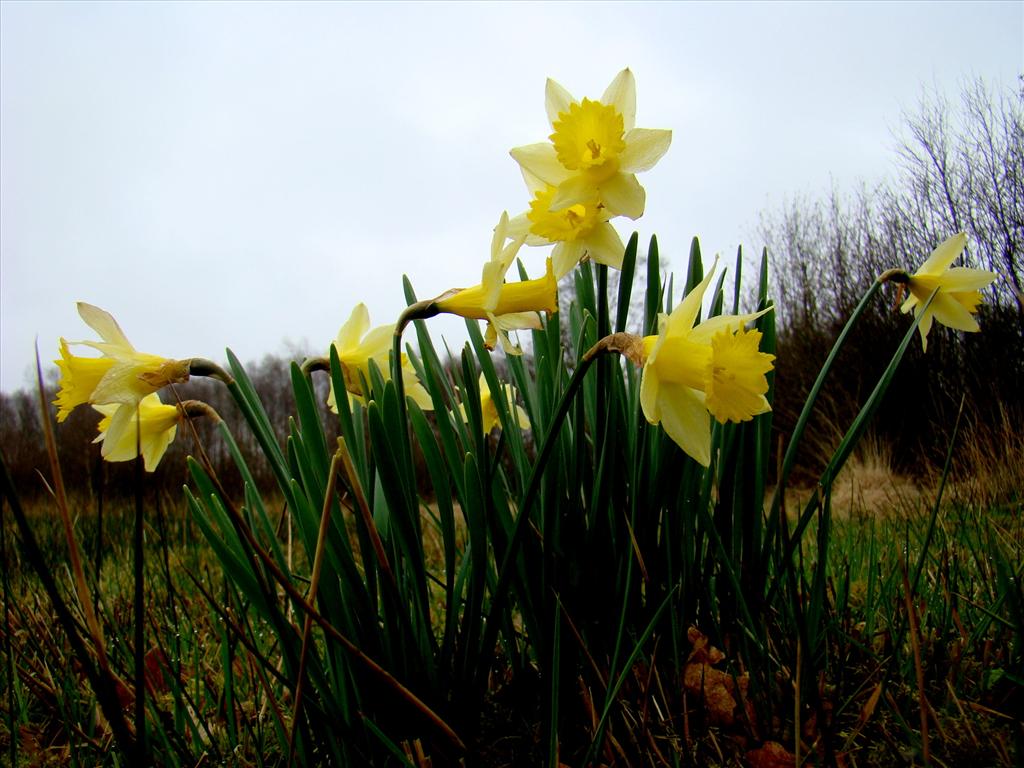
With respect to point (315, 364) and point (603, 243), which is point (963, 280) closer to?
point (603, 243)

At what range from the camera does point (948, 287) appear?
1.31 metres

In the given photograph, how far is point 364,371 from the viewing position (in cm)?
122

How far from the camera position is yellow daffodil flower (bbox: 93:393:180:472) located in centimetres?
102

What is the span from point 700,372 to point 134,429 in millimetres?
892

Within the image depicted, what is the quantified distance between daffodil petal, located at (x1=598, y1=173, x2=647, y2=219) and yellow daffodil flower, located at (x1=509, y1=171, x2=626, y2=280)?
0.06 feet

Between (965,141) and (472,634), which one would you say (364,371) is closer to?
(472,634)

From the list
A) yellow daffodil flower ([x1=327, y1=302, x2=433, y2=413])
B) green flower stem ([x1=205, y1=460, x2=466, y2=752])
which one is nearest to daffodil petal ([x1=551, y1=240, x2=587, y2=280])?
yellow daffodil flower ([x1=327, y1=302, x2=433, y2=413])

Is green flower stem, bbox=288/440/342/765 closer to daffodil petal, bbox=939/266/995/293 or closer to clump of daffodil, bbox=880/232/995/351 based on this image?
clump of daffodil, bbox=880/232/995/351

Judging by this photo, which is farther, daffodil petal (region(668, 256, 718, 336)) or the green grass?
the green grass

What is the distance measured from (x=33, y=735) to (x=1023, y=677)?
5.49 feet

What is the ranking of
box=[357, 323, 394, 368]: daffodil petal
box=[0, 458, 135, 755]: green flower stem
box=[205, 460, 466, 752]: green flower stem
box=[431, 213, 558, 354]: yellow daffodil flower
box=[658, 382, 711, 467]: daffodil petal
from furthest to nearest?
box=[357, 323, 394, 368]: daffodil petal
box=[431, 213, 558, 354]: yellow daffodil flower
box=[658, 382, 711, 467]: daffodil petal
box=[205, 460, 466, 752]: green flower stem
box=[0, 458, 135, 755]: green flower stem

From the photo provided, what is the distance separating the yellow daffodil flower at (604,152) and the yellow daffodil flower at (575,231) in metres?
0.02

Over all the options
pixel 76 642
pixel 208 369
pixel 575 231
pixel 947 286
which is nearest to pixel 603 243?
pixel 575 231

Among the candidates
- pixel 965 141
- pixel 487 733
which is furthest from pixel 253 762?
pixel 965 141
